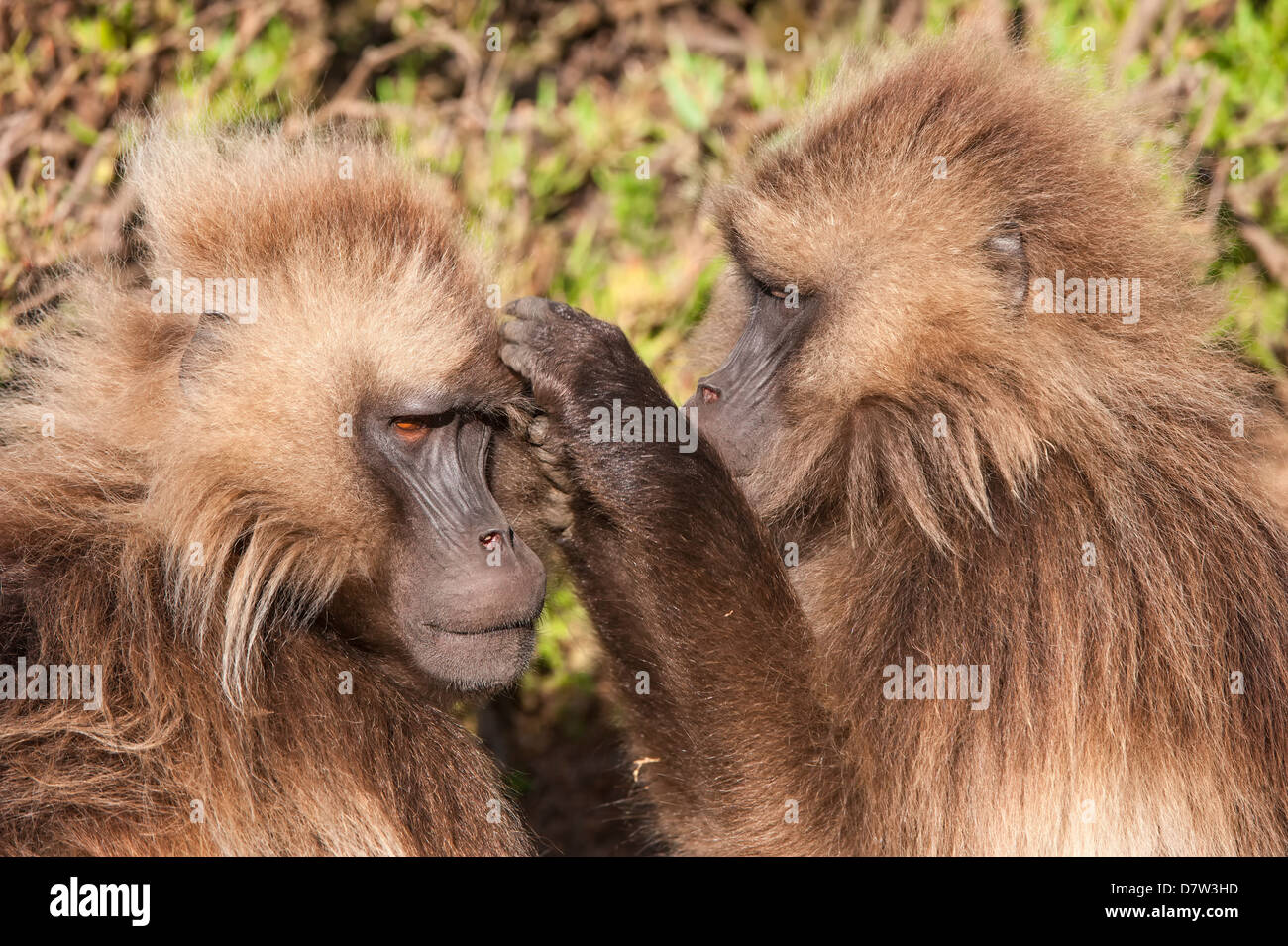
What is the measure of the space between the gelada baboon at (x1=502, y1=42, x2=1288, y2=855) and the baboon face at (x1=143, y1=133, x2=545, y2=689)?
31 cm

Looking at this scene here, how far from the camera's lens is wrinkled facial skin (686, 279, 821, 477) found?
3.64 metres

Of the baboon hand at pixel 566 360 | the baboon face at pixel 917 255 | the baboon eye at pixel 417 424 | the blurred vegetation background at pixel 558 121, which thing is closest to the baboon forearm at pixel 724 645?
the baboon hand at pixel 566 360

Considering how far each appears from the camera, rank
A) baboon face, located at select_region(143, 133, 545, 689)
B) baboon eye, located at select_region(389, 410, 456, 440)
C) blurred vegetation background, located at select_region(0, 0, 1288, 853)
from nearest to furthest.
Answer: baboon face, located at select_region(143, 133, 545, 689) → baboon eye, located at select_region(389, 410, 456, 440) → blurred vegetation background, located at select_region(0, 0, 1288, 853)

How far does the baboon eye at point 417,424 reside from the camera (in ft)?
10.6

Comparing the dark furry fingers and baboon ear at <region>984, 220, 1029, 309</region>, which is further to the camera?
baboon ear at <region>984, 220, 1029, 309</region>

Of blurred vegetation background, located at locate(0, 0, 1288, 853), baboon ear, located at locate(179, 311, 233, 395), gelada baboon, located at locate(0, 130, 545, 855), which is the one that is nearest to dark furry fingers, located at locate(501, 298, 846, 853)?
gelada baboon, located at locate(0, 130, 545, 855)

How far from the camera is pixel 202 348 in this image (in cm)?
316

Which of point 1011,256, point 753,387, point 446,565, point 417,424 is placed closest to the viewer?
point 446,565

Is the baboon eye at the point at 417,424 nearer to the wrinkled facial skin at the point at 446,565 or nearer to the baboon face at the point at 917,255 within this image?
the wrinkled facial skin at the point at 446,565

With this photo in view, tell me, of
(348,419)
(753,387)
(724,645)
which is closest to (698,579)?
(724,645)

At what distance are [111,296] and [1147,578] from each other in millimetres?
2516

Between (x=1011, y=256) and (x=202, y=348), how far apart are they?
1905 mm

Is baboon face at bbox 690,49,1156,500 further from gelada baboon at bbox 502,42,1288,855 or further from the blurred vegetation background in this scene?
the blurred vegetation background

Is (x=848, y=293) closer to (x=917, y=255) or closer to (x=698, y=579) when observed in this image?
(x=917, y=255)
